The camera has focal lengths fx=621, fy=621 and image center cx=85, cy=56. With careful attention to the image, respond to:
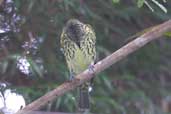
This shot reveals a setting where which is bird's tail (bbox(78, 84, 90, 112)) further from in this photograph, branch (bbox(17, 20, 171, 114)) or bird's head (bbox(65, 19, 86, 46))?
branch (bbox(17, 20, 171, 114))

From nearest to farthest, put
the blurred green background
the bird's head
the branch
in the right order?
the branch < the bird's head < the blurred green background

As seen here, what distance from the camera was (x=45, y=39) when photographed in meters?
3.74

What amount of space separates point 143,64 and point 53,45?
2.14ft

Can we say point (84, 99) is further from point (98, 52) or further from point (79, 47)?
point (98, 52)

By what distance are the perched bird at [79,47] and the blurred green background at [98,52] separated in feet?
2.50

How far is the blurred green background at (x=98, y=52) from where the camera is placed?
361cm

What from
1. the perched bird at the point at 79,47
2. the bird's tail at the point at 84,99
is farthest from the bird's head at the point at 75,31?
the bird's tail at the point at 84,99

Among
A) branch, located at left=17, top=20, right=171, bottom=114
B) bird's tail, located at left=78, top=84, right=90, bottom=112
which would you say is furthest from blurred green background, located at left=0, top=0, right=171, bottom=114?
branch, located at left=17, top=20, right=171, bottom=114

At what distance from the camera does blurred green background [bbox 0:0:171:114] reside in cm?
361

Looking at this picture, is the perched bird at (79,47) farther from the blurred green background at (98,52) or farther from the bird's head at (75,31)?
the blurred green background at (98,52)

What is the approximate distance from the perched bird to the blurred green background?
76cm

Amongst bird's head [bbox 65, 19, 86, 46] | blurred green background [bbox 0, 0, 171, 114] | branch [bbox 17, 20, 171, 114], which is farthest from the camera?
blurred green background [bbox 0, 0, 171, 114]

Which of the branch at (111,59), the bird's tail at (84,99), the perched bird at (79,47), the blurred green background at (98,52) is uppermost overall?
→ the branch at (111,59)

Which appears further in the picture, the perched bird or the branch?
the perched bird
